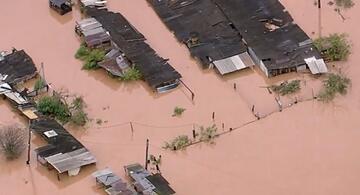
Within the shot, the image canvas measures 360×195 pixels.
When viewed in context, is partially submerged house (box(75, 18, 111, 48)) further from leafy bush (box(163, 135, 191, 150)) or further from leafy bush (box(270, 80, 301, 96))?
leafy bush (box(270, 80, 301, 96))

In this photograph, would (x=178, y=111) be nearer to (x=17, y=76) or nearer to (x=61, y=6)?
(x=17, y=76)

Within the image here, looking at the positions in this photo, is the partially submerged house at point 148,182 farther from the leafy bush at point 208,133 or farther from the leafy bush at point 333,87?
the leafy bush at point 333,87

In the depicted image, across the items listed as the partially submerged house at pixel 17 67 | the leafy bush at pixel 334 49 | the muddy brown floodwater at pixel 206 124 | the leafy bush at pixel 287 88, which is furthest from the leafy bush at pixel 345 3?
the partially submerged house at pixel 17 67

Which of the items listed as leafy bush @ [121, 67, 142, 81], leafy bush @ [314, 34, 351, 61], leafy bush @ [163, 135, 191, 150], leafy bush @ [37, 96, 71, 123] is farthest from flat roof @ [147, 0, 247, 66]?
leafy bush @ [37, 96, 71, 123]

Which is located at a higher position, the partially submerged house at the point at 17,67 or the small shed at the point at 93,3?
the small shed at the point at 93,3

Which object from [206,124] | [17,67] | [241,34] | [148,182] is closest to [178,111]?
[206,124]
